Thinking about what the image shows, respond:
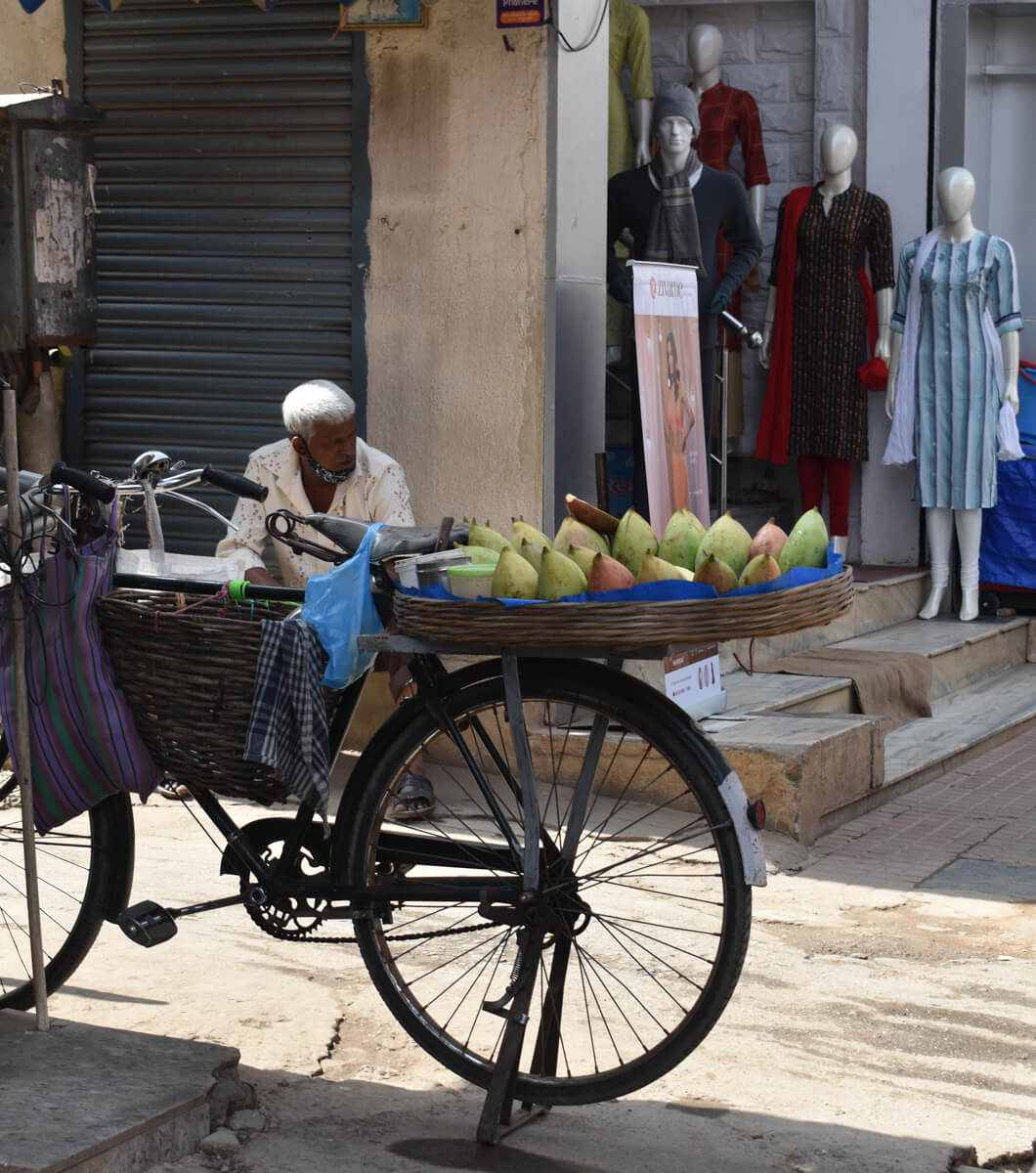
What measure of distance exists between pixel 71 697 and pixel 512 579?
3.33 ft

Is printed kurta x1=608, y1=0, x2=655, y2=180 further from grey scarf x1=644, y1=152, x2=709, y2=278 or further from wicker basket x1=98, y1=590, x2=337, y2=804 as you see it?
wicker basket x1=98, y1=590, x2=337, y2=804

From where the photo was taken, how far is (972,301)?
897 cm

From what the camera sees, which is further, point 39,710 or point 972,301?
point 972,301

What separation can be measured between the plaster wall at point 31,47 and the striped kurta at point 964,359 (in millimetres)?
4619

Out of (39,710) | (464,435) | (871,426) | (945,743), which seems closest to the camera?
(39,710)

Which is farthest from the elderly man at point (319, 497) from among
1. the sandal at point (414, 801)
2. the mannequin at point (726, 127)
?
the mannequin at point (726, 127)

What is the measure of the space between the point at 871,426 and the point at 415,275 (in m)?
4.08

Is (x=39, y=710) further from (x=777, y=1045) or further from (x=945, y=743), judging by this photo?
(x=945, y=743)

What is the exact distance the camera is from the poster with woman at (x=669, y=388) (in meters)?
6.51

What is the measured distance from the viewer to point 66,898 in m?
4.57

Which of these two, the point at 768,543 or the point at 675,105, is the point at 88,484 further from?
the point at 675,105

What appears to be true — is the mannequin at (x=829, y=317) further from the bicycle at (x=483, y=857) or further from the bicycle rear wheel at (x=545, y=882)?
the bicycle at (x=483, y=857)

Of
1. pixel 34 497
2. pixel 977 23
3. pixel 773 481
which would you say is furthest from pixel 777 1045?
pixel 977 23

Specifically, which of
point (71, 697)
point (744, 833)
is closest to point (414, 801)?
point (71, 697)
